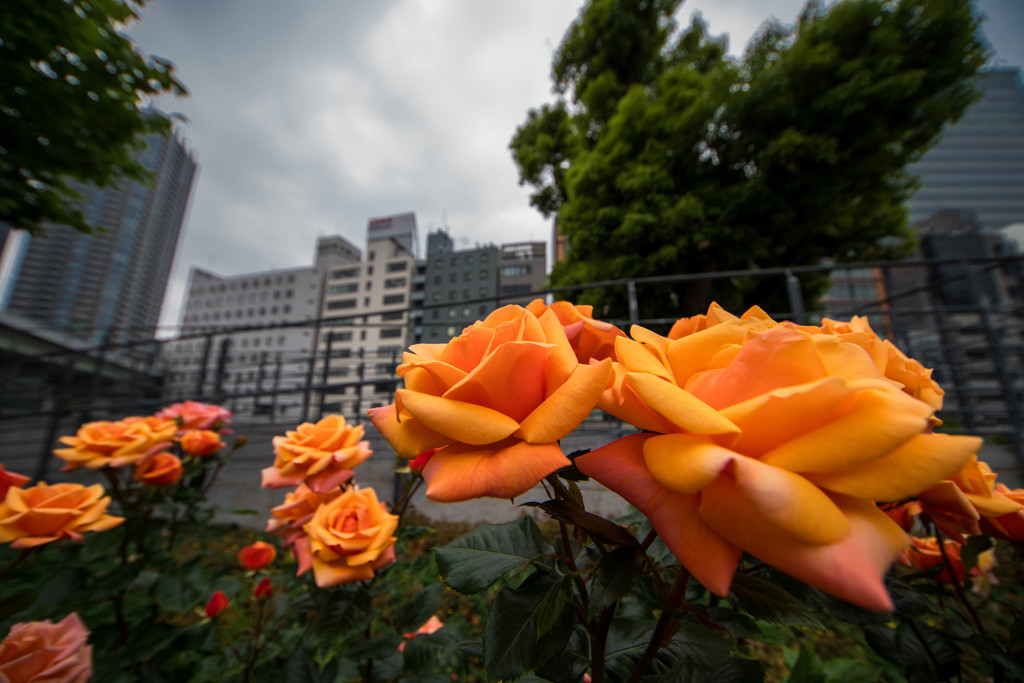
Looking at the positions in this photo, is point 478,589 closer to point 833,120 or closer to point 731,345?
point 731,345

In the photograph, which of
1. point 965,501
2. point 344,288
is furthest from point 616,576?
point 344,288

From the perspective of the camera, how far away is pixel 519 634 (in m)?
0.33

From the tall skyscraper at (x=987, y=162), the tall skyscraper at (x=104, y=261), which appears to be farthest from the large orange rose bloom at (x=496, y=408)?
the tall skyscraper at (x=104, y=261)

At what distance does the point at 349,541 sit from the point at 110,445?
69cm

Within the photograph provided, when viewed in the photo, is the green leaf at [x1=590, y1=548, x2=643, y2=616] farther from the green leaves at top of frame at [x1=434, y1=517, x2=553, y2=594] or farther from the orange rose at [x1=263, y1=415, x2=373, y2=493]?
the orange rose at [x1=263, y1=415, x2=373, y2=493]

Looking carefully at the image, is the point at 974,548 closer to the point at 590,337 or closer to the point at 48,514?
the point at 590,337

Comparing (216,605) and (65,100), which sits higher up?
(65,100)

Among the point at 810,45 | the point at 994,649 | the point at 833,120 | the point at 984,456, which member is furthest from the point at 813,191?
the point at 994,649

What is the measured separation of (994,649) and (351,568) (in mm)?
807

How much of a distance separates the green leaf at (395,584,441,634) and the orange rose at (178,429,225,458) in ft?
2.29

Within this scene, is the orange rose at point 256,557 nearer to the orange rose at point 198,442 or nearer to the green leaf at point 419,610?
the orange rose at point 198,442

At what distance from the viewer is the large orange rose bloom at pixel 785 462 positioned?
19cm

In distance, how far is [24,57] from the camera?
2955mm

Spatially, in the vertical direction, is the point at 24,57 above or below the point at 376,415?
above
